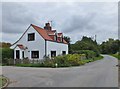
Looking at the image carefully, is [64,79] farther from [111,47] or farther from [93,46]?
[111,47]

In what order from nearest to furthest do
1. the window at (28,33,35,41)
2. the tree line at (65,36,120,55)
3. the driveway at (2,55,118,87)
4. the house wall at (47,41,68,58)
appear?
the driveway at (2,55,118,87) < the house wall at (47,41,68,58) < the window at (28,33,35,41) < the tree line at (65,36,120,55)

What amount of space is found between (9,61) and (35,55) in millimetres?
6149

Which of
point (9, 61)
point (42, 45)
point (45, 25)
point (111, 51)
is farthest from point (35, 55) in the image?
point (111, 51)

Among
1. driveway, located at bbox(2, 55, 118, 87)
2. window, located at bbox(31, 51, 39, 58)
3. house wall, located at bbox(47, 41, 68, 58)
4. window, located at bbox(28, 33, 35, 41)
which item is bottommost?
driveway, located at bbox(2, 55, 118, 87)

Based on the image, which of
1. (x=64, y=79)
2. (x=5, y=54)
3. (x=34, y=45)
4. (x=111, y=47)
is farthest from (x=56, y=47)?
(x=111, y=47)

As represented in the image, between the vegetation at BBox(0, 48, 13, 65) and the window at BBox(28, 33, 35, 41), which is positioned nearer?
the vegetation at BBox(0, 48, 13, 65)

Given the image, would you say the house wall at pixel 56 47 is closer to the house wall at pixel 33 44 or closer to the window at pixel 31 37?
the house wall at pixel 33 44

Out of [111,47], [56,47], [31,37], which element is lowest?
[56,47]

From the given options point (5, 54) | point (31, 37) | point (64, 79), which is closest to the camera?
point (64, 79)

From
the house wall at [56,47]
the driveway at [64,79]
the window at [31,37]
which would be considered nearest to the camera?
the driveway at [64,79]

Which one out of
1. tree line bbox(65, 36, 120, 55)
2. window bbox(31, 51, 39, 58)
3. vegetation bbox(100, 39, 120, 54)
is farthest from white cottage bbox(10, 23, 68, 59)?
vegetation bbox(100, 39, 120, 54)

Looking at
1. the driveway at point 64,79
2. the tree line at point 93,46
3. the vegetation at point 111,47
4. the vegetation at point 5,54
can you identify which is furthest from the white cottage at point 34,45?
the vegetation at point 111,47

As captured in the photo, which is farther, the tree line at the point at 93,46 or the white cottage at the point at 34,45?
the tree line at the point at 93,46

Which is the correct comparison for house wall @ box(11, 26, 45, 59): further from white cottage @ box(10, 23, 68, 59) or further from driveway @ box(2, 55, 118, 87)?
driveway @ box(2, 55, 118, 87)
